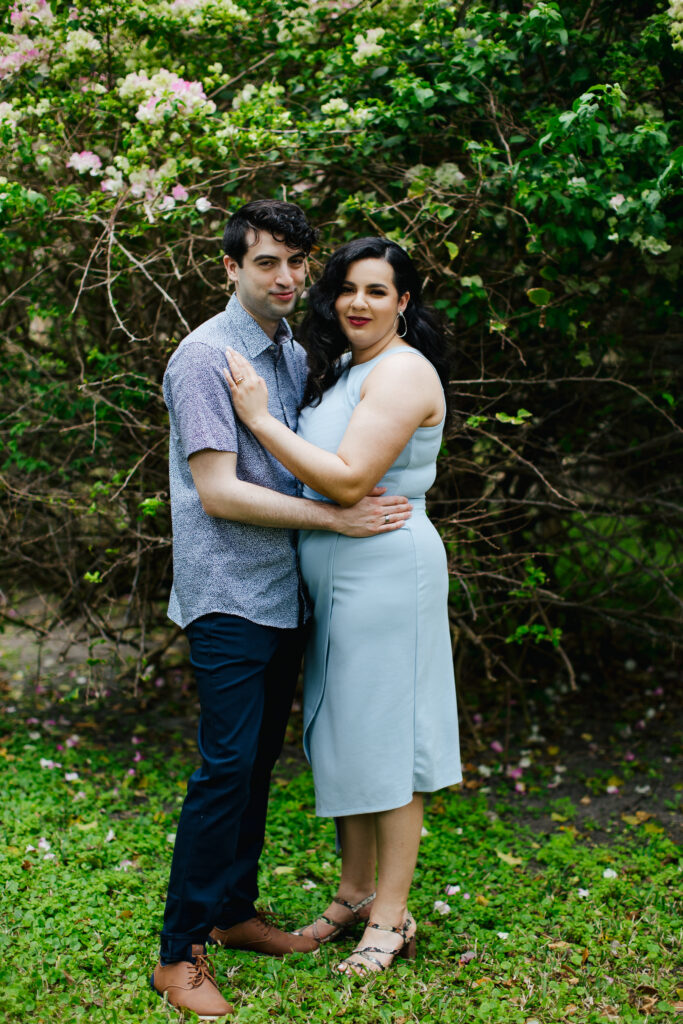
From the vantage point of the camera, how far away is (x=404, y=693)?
2.56m

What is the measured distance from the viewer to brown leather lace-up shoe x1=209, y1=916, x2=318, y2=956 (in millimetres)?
2715

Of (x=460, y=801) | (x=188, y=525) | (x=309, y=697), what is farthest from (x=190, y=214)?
(x=460, y=801)

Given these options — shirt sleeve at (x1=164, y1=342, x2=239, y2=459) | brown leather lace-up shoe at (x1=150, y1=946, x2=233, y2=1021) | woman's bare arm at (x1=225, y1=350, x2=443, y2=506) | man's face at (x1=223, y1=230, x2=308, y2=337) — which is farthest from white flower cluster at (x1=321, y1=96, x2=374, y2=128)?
brown leather lace-up shoe at (x1=150, y1=946, x2=233, y2=1021)

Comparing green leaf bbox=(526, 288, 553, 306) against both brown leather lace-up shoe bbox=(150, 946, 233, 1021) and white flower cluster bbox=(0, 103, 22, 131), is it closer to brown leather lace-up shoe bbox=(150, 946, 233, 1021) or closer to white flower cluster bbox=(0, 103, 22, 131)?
white flower cluster bbox=(0, 103, 22, 131)

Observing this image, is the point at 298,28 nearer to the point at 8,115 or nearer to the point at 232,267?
the point at 8,115

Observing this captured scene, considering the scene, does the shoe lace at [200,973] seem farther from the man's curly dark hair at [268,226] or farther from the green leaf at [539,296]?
the green leaf at [539,296]

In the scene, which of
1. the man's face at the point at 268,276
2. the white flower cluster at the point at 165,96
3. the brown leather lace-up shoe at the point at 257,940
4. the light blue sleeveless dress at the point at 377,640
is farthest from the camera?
the white flower cluster at the point at 165,96

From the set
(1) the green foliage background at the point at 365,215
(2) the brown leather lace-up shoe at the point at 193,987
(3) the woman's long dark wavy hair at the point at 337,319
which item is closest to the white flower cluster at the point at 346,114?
(1) the green foliage background at the point at 365,215

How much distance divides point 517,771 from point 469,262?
7.46ft

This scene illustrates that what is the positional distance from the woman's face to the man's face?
0.15 m

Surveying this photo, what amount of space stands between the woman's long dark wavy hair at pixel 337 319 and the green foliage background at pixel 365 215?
0.58 metres

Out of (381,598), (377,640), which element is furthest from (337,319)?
(377,640)

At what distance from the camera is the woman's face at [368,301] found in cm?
254

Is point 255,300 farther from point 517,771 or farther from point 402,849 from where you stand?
point 517,771
